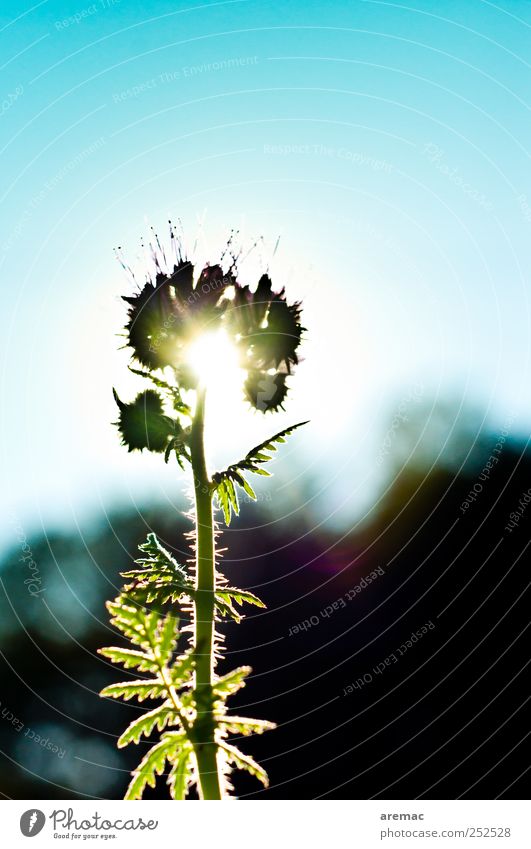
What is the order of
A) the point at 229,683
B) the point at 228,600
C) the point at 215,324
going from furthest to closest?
the point at 215,324 → the point at 228,600 → the point at 229,683

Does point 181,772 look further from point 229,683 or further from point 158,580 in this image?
point 158,580
